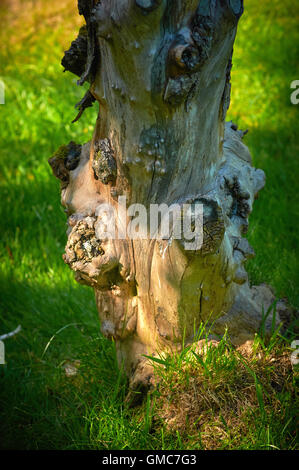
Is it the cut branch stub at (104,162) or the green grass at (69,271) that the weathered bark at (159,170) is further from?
the green grass at (69,271)

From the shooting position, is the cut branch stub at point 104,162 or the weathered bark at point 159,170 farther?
the cut branch stub at point 104,162

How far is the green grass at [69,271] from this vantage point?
2232mm

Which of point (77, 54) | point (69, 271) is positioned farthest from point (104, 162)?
point (69, 271)

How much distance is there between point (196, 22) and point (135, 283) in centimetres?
120

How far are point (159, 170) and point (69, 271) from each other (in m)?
1.70

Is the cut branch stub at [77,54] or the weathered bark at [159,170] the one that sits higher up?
the cut branch stub at [77,54]

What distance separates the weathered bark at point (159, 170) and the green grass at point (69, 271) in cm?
24

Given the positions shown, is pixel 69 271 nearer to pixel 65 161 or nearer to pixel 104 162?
pixel 65 161

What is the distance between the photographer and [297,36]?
5809 millimetres

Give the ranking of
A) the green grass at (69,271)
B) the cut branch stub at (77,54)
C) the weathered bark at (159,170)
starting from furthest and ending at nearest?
the green grass at (69,271)
the cut branch stub at (77,54)
the weathered bark at (159,170)

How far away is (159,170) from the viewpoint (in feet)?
6.72

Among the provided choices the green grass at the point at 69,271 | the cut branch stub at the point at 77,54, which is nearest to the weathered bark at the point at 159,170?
the cut branch stub at the point at 77,54
